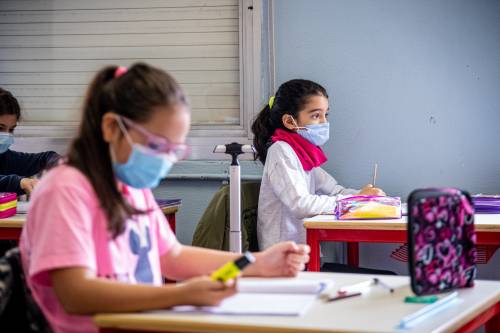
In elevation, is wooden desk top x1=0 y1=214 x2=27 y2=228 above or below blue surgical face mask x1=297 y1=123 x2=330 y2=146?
below

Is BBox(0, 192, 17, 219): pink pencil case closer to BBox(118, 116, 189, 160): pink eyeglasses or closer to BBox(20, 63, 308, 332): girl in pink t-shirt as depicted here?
BBox(20, 63, 308, 332): girl in pink t-shirt

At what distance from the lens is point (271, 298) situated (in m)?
1.67

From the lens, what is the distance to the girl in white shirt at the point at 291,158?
325 centimetres

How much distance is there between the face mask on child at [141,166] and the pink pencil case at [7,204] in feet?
5.45

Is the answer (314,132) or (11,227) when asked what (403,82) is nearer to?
(314,132)

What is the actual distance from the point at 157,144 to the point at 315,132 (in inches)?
73.1

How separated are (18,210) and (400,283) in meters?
2.03

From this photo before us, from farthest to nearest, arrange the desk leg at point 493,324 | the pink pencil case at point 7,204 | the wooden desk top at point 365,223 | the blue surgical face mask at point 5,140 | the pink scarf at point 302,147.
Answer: the blue surgical face mask at point 5,140
the pink scarf at point 302,147
the pink pencil case at point 7,204
the wooden desk top at point 365,223
the desk leg at point 493,324

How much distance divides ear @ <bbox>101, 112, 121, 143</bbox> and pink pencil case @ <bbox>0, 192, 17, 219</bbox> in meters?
1.69

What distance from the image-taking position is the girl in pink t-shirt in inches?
60.2

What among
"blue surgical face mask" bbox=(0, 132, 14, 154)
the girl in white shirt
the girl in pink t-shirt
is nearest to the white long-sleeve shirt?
the girl in white shirt

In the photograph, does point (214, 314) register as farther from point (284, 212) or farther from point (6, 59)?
point (6, 59)

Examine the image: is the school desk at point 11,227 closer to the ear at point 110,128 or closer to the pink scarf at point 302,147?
the pink scarf at point 302,147

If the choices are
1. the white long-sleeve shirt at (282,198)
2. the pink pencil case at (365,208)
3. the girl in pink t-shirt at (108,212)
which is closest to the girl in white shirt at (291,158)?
the white long-sleeve shirt at (282,198)
